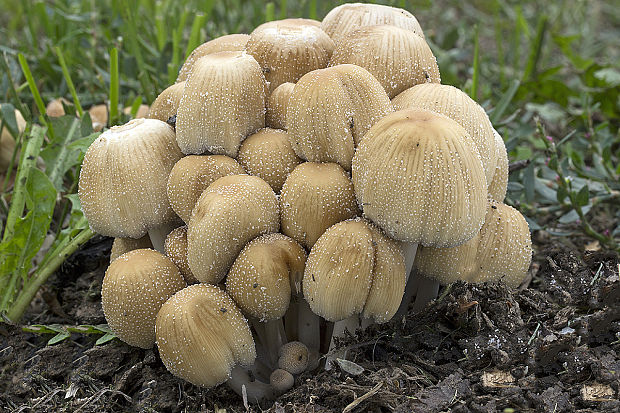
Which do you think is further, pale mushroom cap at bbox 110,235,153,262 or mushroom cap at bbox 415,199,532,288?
pale mushroom cap at bbox 110,235,153,262

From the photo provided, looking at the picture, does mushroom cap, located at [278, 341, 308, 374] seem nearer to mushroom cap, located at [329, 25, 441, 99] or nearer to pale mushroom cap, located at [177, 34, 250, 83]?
mushroom cap, located at [329, 25, 441, 99]

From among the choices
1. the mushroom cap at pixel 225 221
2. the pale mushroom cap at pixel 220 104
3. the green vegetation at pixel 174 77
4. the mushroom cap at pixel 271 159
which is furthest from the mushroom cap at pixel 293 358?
the green vegetation at pixel 174 77

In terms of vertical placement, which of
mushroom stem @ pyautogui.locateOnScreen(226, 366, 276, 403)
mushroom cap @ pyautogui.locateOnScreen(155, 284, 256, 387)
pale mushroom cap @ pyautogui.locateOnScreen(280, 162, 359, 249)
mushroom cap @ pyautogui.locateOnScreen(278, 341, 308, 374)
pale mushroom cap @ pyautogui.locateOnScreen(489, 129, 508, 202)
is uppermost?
pale mushroom cap @ pyautogui.locateOnScreen(280, 162, 359, 249)

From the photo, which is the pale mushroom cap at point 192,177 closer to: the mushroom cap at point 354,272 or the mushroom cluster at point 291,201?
the mushroom cluster at point 291,201

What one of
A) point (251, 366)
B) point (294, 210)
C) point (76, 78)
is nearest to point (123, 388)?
point (251, 366)

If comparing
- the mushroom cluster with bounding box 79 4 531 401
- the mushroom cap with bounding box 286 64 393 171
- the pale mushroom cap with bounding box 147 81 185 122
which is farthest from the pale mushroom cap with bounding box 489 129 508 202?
the pale mushroom cap with bounding box 147 81 185 122

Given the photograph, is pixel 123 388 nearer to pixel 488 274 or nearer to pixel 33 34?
pixel 488 274
